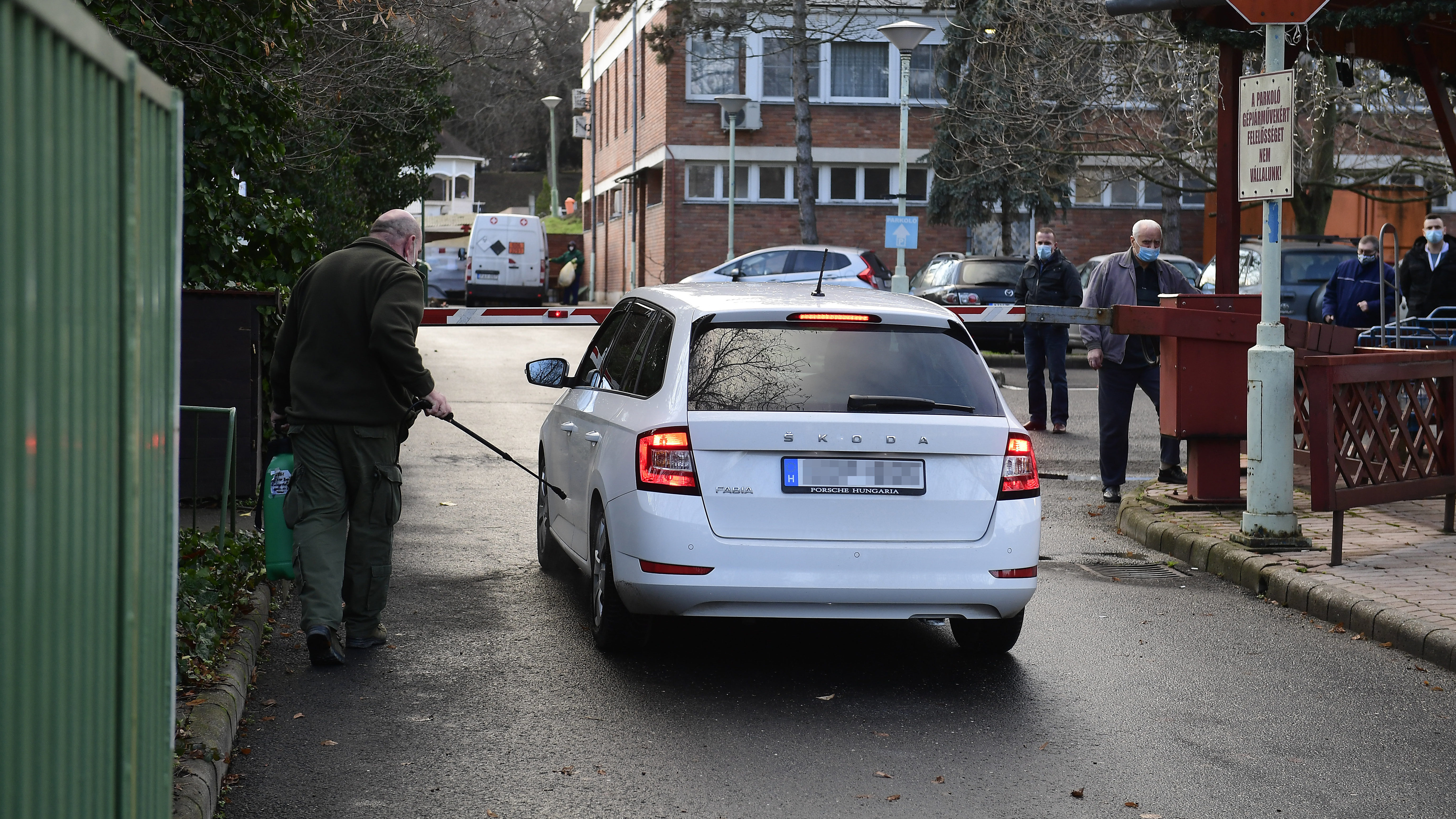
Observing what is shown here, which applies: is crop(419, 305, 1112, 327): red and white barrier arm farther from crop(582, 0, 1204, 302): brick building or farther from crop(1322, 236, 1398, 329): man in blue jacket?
crop(582, 0, 1204, 302): brick building

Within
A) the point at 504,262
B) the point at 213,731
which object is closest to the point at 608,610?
the point at 213,731

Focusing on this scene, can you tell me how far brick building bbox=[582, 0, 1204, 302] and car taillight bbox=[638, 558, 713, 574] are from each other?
116 ft

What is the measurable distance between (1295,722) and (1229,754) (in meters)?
0.59

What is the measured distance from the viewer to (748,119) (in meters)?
41.1

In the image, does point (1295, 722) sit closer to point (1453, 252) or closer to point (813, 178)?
point (1453, 252)

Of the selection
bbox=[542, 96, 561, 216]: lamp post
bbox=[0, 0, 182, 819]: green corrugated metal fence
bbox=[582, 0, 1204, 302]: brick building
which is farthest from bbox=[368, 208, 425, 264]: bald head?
bbox=[542, 96, 561, 216]: lamp post

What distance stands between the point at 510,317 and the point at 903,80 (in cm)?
1501

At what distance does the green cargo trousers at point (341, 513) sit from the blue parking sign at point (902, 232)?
62.0 feet

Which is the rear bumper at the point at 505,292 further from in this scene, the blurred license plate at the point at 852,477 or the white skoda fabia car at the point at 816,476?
the blurred license plate at the point at 852,477

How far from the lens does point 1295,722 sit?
19.0 feet

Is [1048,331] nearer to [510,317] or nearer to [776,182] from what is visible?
[510,317]

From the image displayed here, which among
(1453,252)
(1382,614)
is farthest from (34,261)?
(1453,252)

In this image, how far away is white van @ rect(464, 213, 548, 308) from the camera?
3978 centimetres

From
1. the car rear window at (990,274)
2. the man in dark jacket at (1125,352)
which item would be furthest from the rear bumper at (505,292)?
the man in dark jacket at (1125,352)
